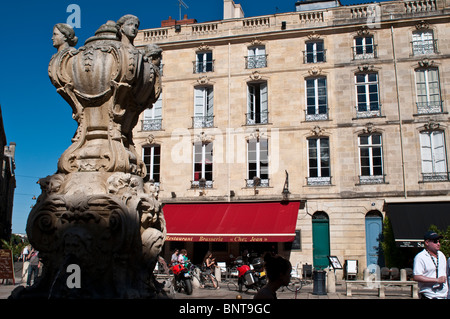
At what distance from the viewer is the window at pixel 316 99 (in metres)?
20.2

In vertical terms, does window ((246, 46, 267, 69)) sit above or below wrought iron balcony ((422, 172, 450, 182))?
above

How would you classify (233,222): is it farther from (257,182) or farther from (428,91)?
(428,91)

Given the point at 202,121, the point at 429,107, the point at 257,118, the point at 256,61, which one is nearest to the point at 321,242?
the point at 257,118

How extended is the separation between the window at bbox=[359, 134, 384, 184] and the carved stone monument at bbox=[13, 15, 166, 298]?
47.5ft

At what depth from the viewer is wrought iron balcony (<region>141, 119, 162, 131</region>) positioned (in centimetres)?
2188

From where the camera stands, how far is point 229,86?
21.4 m

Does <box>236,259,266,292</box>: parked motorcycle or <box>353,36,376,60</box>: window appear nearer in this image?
<box>236,259,266,292</box>: parked motorcycle

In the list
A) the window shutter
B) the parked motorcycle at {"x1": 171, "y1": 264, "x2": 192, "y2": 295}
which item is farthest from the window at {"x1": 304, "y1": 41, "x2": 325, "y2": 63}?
the parked motorcycle at {"x1": 171, "y1": 264, "x2": 192, "y2": 295}

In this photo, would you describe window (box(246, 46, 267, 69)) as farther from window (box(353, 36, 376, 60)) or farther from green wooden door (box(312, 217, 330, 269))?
green wooden door (box(312, 217, 330, 269))

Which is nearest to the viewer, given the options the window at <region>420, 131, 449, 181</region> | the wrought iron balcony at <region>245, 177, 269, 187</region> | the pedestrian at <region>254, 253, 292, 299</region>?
the pedestrian at <region>254, 253, 292, 299</region>

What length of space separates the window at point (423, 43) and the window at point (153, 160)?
12.6 meters

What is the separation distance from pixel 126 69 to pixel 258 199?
14488 mm
